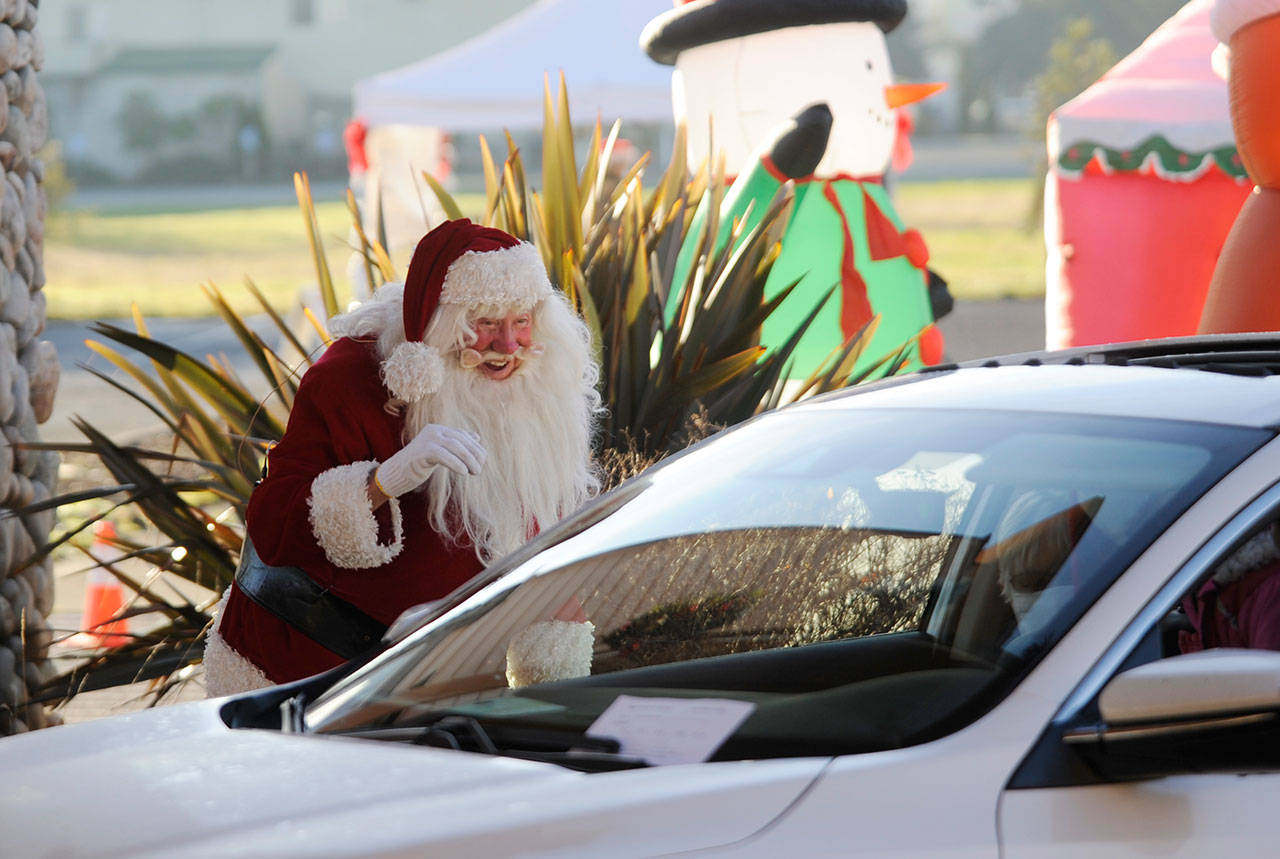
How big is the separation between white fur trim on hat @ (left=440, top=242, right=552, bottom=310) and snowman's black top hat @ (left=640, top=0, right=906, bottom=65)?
3.64m

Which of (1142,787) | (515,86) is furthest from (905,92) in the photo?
(1142,787)

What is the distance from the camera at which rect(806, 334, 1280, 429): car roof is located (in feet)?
7.35

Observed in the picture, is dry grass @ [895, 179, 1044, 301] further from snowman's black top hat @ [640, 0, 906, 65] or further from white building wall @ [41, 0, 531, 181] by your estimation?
white building wall @ [41, 0, 531, 181]

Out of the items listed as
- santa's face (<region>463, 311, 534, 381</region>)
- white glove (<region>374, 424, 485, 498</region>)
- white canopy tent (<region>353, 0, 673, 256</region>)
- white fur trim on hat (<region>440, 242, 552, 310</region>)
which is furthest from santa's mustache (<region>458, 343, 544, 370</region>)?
white canopy tent (<region>353, 0, 673, 256</region>)

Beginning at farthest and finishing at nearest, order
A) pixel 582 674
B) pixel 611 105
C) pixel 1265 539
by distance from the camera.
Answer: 1. pixel 611 105
2. pixel 582 674
3. pixel 1265 539

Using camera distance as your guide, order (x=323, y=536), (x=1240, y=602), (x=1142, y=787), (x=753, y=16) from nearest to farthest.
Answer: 1. (x=1142, y=787)
2. (x=1240, y=602)
3. (x=323, y=536)
4. (x=753, y=16)

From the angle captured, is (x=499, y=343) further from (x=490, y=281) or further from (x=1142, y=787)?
(x=1142, y=787)

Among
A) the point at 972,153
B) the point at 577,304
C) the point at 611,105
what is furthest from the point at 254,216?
the point at 577,304

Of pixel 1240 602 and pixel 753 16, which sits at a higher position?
pixel 753 16

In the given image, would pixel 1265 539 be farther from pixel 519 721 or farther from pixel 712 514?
pixel 519 721

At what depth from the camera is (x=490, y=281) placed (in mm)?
3520

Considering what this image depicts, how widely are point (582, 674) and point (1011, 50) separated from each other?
5620 cm

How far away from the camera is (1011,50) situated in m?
55.4

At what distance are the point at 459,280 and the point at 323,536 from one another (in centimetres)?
63
